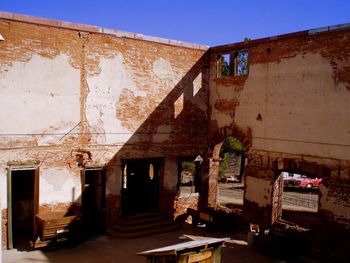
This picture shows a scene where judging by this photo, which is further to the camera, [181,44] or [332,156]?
[181,44]

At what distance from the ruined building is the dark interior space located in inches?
1.6

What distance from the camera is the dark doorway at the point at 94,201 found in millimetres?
13875

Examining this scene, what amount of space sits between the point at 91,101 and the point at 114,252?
18.0 ft

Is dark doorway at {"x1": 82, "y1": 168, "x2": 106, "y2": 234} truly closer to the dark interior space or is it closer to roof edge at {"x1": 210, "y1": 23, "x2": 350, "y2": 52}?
the dark interior space

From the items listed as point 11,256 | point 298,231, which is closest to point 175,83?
point 298,231

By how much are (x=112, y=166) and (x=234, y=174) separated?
2133 centimetres

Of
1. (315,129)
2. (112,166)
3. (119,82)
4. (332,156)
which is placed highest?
(119,82)

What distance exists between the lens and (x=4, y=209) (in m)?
11.7

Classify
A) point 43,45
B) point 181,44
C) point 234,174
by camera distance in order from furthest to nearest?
point 234,174 → point 181,44 → point 43,45

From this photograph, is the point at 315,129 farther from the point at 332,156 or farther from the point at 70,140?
the point at 70,140

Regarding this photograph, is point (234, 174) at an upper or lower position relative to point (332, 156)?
lower

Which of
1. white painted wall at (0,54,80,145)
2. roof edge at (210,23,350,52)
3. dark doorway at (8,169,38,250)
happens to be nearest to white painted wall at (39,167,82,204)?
white painted wall at (0,54,80,145)

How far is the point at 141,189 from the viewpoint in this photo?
1681 cm

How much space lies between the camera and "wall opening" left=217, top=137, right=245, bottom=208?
2373 cm
